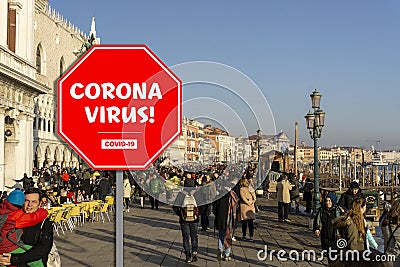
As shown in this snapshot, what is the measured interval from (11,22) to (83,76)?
105ft

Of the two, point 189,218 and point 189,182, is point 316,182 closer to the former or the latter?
point 189,182

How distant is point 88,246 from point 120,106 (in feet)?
30.6

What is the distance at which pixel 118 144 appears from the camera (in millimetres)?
3455

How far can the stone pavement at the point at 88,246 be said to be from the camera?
33.9 feet

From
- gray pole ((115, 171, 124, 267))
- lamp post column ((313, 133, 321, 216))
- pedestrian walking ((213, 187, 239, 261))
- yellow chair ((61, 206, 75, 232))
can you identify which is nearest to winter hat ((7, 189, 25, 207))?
gray pole ((115, 171, 124, 267))

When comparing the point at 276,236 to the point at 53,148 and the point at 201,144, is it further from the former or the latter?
the point at 53,148

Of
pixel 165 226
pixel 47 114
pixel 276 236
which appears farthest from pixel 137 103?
pixel 47 114

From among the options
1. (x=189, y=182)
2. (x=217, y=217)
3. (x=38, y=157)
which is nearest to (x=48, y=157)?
(x=38, y=157)

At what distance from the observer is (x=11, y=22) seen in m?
33.4

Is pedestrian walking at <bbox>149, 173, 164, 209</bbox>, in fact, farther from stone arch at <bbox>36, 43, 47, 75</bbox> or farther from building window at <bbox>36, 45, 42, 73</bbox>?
stone arch at <bbox>36, 43, 47, 75</bbox>

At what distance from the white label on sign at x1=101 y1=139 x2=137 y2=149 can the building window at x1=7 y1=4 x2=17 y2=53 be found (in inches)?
1242

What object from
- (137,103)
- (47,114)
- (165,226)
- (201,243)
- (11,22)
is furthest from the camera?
(47,114)

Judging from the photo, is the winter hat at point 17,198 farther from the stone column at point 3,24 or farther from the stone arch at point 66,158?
the stone arch at point 66,158

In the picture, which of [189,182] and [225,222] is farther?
[189,182]
